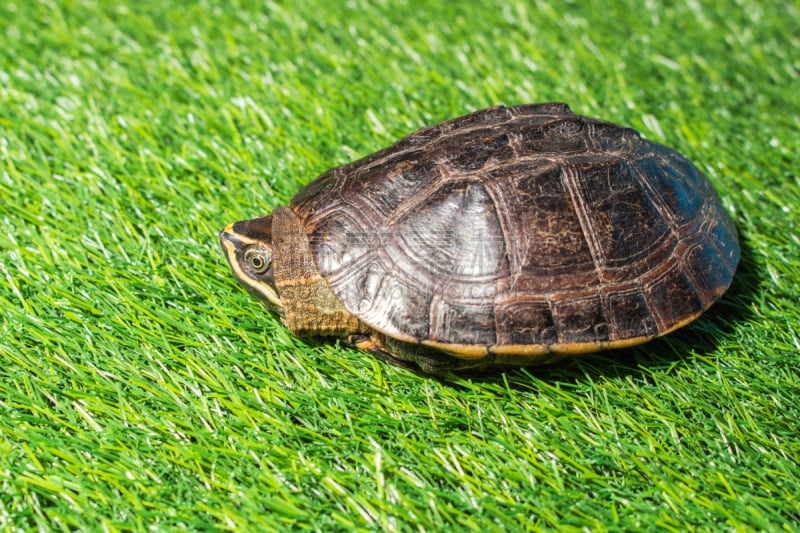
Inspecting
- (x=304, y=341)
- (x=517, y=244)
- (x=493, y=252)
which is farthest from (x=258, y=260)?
(x=517, y=244)

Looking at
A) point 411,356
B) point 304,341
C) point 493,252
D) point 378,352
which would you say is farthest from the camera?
point 304,341

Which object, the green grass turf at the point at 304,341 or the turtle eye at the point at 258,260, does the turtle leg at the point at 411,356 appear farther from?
the turtle eye at the point at 258,260

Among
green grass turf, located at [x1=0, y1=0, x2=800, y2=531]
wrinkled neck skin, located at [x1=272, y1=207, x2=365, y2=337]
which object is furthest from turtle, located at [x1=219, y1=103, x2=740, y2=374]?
green grass turf, located at [x1=0, y1=0, x2=800, y2=531]

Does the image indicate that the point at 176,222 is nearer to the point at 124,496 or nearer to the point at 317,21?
the point at 124,496

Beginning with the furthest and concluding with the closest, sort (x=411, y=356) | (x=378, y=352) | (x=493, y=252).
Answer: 1. (x=378, y=352)
2. (x=411, y=356)
3. (x=493, y=252)

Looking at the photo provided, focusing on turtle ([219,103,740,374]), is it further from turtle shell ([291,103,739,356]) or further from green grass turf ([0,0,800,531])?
green grass turf ([0,0,800,531])

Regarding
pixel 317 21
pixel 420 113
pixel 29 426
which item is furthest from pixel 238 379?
pixel 317 21

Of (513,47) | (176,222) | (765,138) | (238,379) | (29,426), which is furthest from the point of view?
(513,47)

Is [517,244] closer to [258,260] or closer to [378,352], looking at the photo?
[378,352]
